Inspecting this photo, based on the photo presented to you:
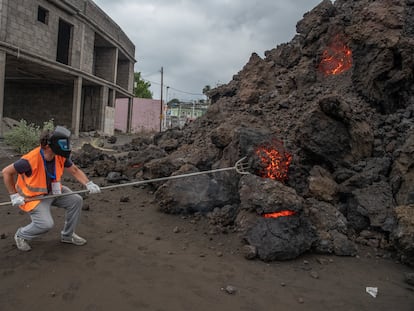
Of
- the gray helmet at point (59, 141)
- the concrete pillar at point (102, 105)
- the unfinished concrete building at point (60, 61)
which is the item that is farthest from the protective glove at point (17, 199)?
the concrete pillar at point (102, 105)

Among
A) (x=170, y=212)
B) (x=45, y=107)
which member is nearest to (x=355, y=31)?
(x=170, y=212)

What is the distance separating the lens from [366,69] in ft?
19.1

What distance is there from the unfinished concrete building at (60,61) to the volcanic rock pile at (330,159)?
8688 mm

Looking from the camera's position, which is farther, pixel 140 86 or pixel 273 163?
pixel 140 86

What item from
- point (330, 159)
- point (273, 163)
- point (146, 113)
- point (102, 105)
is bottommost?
point (273, 163)

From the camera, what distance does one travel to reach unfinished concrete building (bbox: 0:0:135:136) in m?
12.1

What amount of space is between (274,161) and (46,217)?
3.16 meters

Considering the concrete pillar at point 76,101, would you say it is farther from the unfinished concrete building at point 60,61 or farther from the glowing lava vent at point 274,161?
the glowing lava vent at point 274,161

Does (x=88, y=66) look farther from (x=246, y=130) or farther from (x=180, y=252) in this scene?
(x=180, y=252)

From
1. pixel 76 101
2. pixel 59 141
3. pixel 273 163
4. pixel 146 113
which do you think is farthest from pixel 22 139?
pixel 146 113

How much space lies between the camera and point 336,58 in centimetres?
714

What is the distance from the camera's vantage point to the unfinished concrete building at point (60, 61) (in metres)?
12.1

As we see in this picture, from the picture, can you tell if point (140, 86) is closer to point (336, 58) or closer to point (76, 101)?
point (76, 101)

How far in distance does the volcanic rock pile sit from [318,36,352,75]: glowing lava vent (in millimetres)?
26
